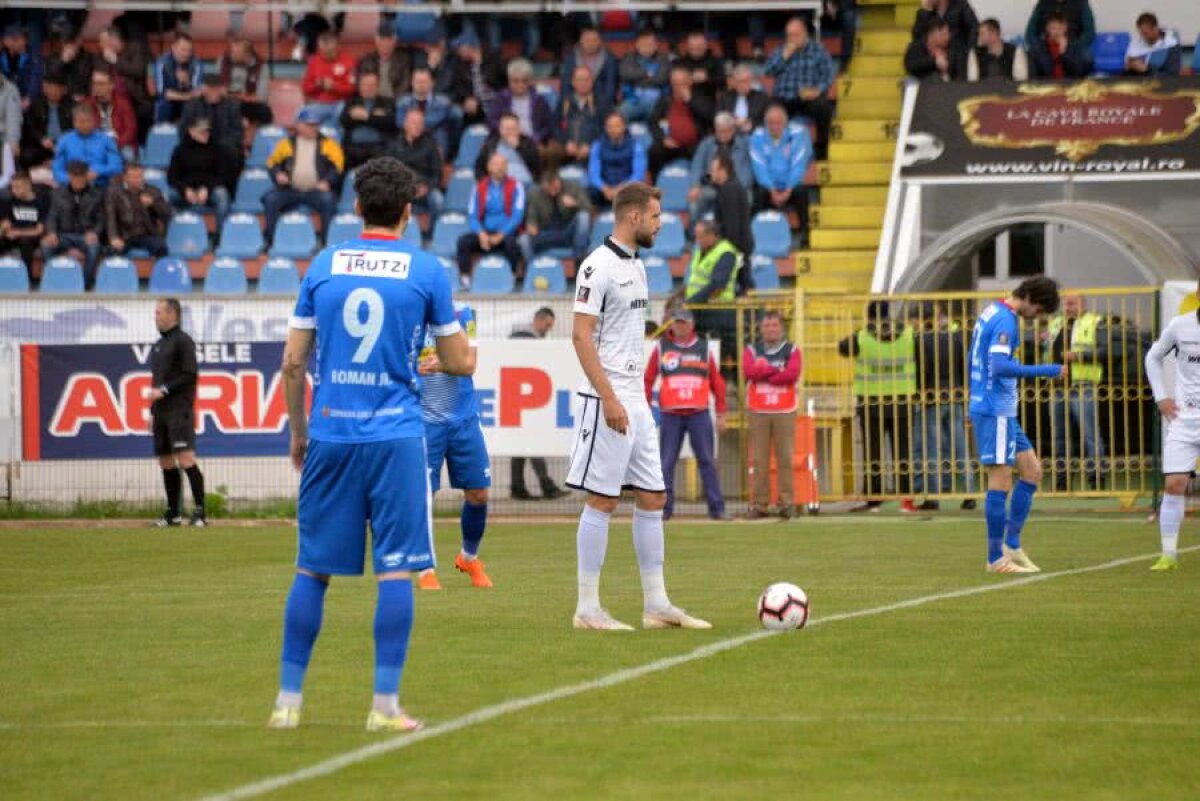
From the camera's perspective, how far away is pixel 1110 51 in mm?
29016

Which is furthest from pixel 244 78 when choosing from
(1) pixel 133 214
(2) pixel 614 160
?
(2) pixel 614 160

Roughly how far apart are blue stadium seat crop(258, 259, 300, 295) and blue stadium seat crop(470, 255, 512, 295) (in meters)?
2.33

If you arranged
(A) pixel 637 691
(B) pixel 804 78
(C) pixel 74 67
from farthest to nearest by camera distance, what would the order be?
(C) pixel 74 67 < (B) pixel 804 78 < (A) pixel 637 691

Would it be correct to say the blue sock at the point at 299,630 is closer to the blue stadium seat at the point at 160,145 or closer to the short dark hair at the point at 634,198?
the short dark hair at the point at 634,198

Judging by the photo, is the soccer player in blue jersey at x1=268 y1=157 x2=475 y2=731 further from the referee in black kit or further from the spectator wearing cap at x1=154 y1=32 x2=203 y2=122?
the spectator wearing cap at x1=154 y1=32 x2=203 y2=122

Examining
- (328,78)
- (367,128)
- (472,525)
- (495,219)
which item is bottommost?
(472,525)

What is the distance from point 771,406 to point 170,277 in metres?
8.90

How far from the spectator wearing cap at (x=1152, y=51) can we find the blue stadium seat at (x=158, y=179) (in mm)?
13586

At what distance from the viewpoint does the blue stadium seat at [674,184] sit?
2867 centimetres

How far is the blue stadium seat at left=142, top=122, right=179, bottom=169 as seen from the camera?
30469 mm

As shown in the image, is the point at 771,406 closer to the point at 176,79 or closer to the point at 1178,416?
the point at 1178,416

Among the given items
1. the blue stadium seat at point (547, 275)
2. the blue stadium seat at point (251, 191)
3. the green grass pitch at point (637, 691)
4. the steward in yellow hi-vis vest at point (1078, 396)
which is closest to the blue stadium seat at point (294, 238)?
the blue stadium seat at point (251, 191)

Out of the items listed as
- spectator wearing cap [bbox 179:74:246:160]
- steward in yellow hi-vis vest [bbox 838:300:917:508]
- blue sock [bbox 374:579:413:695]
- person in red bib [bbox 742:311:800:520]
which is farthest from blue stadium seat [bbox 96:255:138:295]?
blue sock [bbox 374:579:413:695]

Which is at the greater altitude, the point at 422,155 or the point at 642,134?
the point at 642,134
